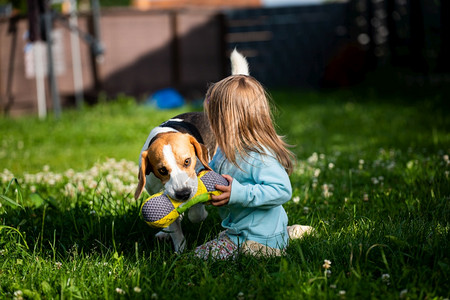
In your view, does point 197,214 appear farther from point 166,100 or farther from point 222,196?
point 166,100

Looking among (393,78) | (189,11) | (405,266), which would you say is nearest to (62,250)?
(405,266)

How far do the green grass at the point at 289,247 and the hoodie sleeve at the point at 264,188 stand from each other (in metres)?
0.32

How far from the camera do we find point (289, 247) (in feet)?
10.0

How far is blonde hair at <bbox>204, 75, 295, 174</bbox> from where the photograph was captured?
9.86 ft

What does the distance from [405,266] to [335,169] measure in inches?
104

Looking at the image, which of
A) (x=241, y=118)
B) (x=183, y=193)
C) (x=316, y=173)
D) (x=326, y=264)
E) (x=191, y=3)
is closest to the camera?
(x=326, y=264)

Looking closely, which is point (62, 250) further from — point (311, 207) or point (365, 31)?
point (365, 31)

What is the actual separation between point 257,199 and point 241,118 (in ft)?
1.58

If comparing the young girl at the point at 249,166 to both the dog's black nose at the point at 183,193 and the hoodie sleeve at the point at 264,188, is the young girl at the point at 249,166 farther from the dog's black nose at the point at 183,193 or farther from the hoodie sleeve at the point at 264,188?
the dog's black nose at the point at 183,193

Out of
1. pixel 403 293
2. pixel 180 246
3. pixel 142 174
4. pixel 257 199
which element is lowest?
pixel 180 246

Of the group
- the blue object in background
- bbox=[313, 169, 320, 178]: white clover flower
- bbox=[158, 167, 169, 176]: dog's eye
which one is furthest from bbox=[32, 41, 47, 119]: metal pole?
bbox=[158, 167, 169, 176]: dog's eye

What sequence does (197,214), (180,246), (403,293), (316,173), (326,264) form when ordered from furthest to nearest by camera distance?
1. (316,173)
2. (197,214)
3. (180,246)
4. (326,264)
5. (403,293)

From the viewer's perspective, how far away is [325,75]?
45.1 ft

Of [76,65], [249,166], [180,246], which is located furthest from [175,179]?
[76,65]
